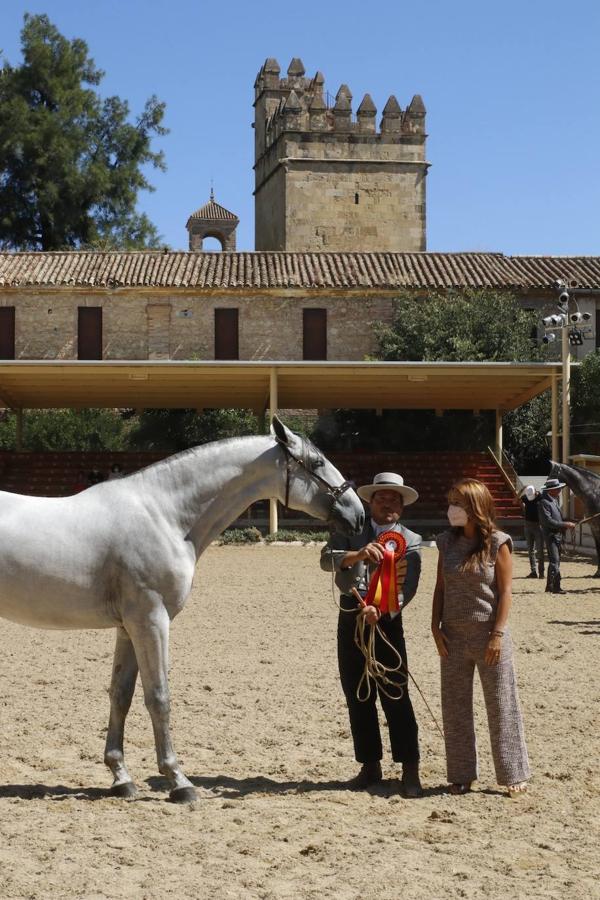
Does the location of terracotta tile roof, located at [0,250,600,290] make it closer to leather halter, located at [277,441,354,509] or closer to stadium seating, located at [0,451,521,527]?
stadium seating, located at [0,451,521,527]

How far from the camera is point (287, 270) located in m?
38.2

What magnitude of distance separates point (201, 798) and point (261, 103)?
48.8 metres

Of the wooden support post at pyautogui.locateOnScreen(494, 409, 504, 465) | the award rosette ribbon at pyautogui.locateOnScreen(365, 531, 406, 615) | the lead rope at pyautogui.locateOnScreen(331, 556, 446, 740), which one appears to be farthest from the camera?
the wooden support post at pyautogui.locateOnScreen(494, 409, 504, 465)

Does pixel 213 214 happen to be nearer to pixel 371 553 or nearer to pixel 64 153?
pixel 64 153

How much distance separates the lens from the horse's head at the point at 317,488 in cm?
567

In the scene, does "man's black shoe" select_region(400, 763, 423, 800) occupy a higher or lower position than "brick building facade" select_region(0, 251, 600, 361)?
lower

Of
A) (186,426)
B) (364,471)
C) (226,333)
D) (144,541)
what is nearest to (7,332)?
(186,426)

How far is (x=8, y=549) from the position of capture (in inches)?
216

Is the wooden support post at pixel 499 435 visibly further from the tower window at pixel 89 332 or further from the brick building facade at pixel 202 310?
the tower window at pixel 89 332

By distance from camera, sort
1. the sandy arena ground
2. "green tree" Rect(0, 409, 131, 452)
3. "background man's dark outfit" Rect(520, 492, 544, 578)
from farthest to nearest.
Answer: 1. "green tree" Rect(0, 409, 131, 452)
2. "background man's dark outfit" Rect(520, 492, 544, 578)
3. the sandy arena ground

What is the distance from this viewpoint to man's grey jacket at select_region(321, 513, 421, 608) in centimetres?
563

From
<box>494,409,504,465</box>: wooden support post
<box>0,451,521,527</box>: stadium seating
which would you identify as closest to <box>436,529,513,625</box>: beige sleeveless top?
<box>0,451,521,527</box>: stadium seating

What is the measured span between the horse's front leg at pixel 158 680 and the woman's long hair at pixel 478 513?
1.56 meters

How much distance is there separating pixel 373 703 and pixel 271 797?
711mm
